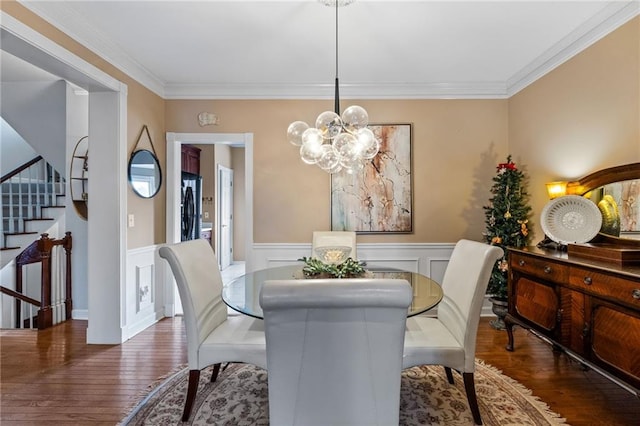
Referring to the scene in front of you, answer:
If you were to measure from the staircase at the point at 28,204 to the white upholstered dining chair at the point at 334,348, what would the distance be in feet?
16.2

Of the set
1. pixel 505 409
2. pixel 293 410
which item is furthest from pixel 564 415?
pixel 293 410

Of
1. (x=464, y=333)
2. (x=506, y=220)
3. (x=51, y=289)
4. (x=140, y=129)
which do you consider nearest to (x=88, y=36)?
(x=140, y=129)

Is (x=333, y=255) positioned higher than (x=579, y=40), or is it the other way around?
(x=579, y=40)

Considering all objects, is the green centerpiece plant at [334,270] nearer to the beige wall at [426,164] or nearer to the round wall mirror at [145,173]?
the beige wall at [426,164]

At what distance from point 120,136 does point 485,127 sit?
12.6 ft

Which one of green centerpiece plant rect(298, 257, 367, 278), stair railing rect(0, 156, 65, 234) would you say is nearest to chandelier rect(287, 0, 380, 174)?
green centerpiece plant rect(298, 257, 367, 278)

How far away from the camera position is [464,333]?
181 centimetres

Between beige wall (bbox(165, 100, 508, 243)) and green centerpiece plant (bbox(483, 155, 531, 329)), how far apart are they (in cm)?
49

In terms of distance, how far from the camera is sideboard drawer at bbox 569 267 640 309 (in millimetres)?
1662

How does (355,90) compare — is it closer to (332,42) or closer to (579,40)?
(332,42)

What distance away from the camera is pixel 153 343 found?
3119 mm

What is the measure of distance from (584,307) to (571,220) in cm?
88

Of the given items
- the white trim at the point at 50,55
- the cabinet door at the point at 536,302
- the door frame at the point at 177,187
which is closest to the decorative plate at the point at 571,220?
the cabinet door at the point at 536,302

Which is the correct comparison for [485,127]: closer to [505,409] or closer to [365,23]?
[365,23]
